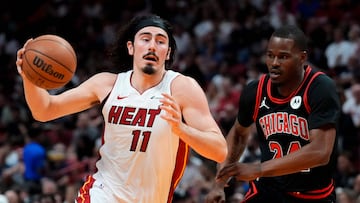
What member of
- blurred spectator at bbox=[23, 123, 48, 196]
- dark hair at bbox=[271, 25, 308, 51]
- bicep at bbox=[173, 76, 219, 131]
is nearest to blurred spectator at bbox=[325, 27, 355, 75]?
blurred spectator at bbox=[23, 123, 48, 196]

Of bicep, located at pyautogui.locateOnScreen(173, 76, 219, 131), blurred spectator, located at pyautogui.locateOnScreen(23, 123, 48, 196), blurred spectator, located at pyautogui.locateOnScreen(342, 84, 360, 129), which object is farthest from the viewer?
blurred spectator, located at pyautogui.locateOnScreen(23, 123, 48, 196)

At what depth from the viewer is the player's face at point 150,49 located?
5.67 metres

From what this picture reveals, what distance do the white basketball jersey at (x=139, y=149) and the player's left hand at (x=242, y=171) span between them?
1.19 feet

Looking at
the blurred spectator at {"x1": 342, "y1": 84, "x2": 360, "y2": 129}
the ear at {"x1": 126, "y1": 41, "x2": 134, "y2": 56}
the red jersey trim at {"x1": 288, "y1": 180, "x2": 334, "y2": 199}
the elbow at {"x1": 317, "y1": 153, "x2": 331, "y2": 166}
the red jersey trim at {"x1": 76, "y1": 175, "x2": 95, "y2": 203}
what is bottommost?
the blurred spectator at {"x1": 342, "y1": 84, "x2": 360, "y2": 129}

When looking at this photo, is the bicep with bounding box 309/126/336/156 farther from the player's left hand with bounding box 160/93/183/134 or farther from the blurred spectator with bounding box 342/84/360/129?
the blurred spectator with bounding box 342/84/360/129

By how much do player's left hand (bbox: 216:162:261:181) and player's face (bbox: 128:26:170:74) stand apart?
2.98 ft

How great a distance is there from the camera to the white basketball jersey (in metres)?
5.55

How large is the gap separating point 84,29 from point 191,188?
7980mm

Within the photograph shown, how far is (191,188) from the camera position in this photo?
10883mm

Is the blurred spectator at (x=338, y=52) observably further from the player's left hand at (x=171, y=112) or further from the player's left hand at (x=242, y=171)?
the player's left hand at (x=171, y=112)

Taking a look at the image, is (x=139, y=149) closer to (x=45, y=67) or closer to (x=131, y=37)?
(x=45, y=67)

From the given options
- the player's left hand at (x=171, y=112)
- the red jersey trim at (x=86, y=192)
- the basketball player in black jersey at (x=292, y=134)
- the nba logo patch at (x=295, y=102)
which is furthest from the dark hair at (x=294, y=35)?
the red jersey trim at (x=86, y=192)

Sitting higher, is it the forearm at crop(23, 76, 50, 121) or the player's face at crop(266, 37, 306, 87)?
the player's face at crop(266, 37, 306, 87)

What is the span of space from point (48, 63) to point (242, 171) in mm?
1603
